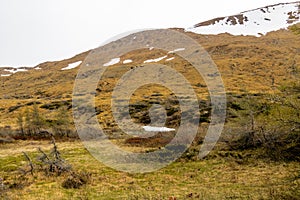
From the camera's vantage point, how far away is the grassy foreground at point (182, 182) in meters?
17.1

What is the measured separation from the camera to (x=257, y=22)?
5950 inches

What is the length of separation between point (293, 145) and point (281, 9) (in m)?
150

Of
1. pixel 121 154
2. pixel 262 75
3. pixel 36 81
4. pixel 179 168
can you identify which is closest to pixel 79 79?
pixel 36 81

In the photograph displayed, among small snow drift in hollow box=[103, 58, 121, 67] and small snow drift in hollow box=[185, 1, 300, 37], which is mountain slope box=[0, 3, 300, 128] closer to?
small snow drift in hollow box=[103, 58, 121, 67]

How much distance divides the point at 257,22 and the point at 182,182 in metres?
147

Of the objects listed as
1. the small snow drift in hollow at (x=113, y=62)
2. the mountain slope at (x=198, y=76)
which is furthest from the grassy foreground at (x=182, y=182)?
the small snow drift in hollow at (x=113, y=62)

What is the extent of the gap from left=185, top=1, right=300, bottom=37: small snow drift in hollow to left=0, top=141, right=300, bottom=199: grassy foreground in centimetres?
12554

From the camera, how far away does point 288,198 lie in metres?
15.2

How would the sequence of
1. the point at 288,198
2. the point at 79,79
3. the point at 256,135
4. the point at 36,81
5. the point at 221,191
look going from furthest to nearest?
1. the point at 36,81
2. the point at 79,79
3. the point at 256,135
4. the point at 221,191
5. the point at 288,198

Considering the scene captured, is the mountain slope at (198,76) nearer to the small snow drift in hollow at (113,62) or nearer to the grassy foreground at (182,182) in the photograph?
the small snow drift in hollow at (113,62)

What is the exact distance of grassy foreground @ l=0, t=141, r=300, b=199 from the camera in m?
17.1

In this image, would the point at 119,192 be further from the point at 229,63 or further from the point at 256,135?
the point at 229,63

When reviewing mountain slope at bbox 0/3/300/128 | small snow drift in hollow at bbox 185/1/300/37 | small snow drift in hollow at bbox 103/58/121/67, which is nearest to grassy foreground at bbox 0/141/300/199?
mountain slope at bbox 0/3/300/128

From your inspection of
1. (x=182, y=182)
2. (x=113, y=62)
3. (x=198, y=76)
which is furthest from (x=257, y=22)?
(x=182, y=182)
